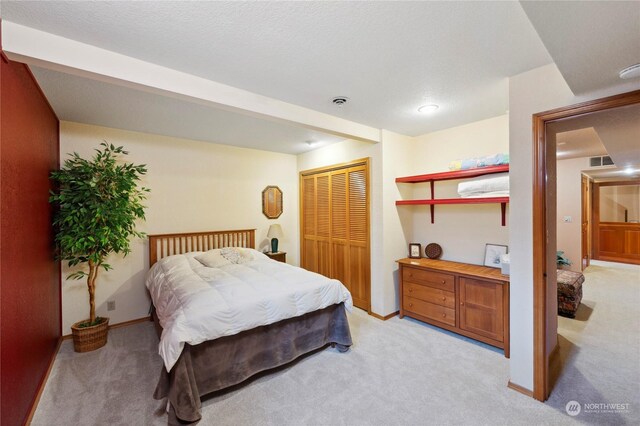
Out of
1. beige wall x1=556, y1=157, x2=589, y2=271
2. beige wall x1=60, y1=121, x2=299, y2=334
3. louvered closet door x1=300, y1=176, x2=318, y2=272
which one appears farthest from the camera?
beige wall x1=556, y1=157, x2=589, y2=271

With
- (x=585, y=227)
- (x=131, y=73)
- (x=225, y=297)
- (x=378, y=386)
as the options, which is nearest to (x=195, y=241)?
(x=225, y=297)

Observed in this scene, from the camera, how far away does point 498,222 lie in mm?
3201

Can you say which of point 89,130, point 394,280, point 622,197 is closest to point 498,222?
point 394,280

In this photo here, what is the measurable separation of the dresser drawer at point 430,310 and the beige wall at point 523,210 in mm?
904

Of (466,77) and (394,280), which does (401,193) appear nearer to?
(394,280)

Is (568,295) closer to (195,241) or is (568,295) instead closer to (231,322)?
(231,322)

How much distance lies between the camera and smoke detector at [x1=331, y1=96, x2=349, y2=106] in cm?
261

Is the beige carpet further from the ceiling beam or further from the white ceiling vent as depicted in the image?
the white ceiling vent

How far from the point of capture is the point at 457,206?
3.56 metres

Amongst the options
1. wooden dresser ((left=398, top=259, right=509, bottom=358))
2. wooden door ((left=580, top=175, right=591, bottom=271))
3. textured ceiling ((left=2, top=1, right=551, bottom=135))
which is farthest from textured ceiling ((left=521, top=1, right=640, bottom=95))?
wooden door ((left=580, top=175, right=591, bottom=271))

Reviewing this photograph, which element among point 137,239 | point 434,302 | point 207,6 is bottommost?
point 434,302

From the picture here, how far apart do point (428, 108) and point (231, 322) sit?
2731 mm

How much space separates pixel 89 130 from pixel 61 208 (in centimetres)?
113

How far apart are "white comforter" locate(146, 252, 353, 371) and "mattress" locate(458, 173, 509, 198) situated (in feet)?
5.88
